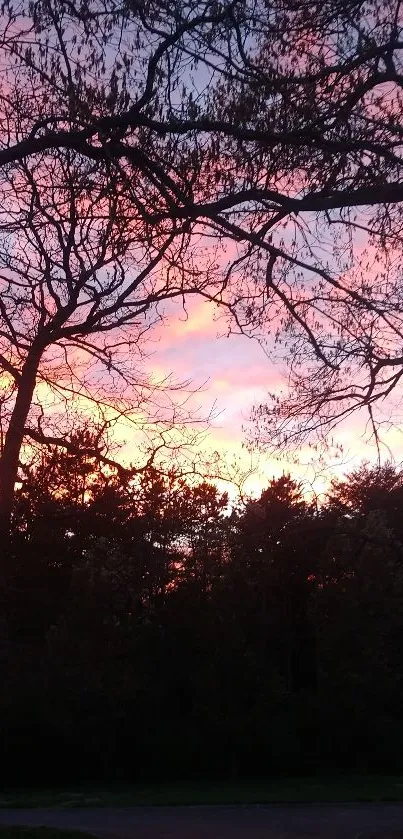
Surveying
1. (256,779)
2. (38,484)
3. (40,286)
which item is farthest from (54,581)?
(40,286)

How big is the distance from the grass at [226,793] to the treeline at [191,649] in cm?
99

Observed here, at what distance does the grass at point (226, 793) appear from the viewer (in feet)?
66.1

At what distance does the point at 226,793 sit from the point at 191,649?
14.2 feet

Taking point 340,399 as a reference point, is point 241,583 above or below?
above

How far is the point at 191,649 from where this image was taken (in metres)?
25.6

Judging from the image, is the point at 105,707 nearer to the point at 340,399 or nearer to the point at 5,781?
the point at 5,781

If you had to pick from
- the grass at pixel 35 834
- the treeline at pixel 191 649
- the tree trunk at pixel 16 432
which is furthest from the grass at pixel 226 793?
the tree trunk at pixel 16 432

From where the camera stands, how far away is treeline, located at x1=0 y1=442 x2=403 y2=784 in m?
23.8

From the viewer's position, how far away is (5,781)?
25.1 m

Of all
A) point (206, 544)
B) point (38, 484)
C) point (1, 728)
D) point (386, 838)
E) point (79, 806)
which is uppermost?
point (206, 544)

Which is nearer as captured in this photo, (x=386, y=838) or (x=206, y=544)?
(x=386, y=838)

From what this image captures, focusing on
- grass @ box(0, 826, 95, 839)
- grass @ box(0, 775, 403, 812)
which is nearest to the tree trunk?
grass @ box(0, 826, 95, 839)

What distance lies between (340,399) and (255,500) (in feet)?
30.1

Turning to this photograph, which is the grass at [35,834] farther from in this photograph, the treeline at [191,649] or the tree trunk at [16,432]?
the treeline at [191,649]
